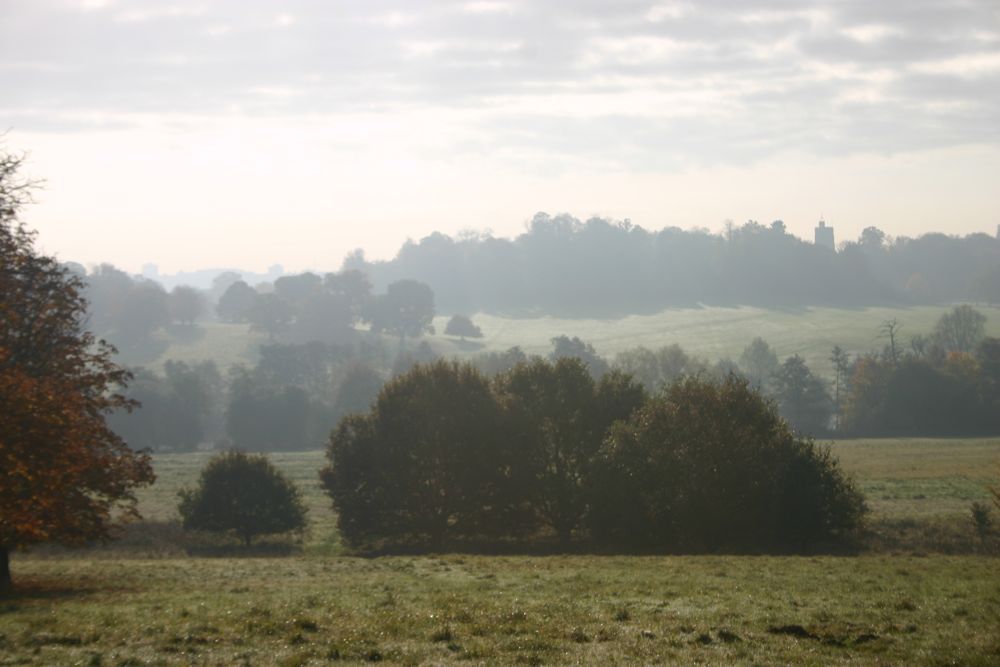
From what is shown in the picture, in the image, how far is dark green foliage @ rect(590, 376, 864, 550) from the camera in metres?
41.9

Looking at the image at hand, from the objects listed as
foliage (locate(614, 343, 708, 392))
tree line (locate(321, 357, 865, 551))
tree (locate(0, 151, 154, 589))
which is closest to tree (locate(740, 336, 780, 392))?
foliage (locate(614, 343, 708, 392))

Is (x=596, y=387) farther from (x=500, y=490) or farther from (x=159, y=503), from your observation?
(x=159, y=503)

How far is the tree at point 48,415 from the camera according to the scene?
2306 centimetres

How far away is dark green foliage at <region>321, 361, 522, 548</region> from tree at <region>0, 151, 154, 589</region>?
72.2 ft

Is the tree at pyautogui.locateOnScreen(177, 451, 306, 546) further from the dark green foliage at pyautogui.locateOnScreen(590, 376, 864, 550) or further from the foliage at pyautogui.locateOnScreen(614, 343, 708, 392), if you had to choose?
the foliage at pyautogui.locateOnScreen(614, 343, 708, 392)

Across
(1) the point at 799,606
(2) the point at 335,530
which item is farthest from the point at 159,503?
(1) the point at 799,606

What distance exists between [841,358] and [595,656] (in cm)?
13938

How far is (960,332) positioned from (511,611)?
16325cm

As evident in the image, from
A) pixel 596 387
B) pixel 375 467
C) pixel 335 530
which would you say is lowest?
pixel 335 530

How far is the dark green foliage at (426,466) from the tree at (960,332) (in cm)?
13345

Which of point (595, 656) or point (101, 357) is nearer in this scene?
point (595, 656)

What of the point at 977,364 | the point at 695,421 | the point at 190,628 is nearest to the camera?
the point at 190,628

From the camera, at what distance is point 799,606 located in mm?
19453

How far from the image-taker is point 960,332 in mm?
160000
